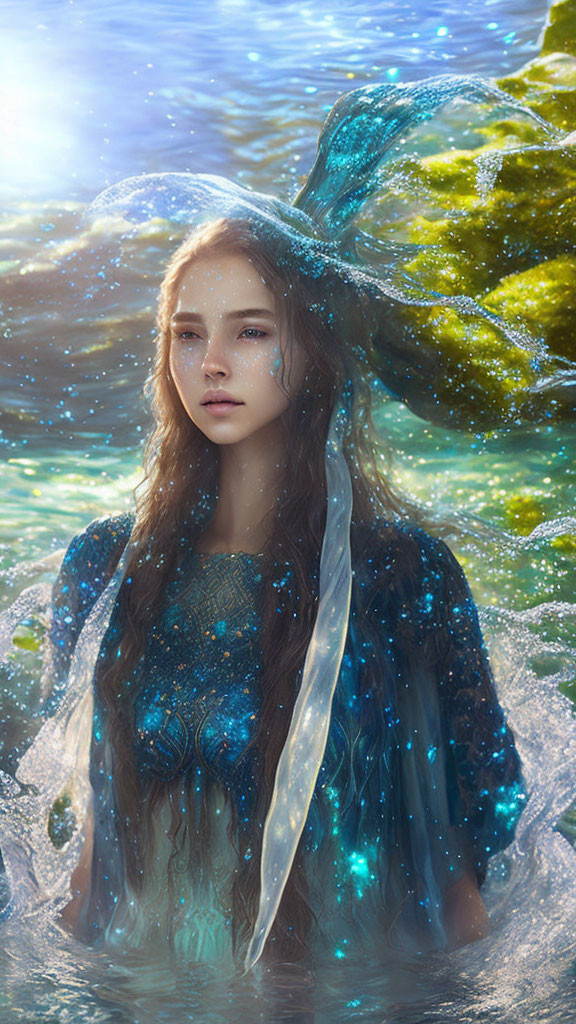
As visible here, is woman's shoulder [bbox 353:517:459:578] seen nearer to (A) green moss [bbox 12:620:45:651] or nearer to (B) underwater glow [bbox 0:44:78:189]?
(A) green moss [bbox 12:620:45:651]

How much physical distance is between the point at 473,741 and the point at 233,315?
41 centimetres

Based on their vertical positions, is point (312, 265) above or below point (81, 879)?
above

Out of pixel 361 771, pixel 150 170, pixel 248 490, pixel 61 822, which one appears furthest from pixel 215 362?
pixel 61 822

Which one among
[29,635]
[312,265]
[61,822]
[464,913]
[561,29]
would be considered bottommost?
[464,913]

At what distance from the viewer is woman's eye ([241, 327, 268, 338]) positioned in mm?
744

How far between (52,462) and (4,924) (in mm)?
434

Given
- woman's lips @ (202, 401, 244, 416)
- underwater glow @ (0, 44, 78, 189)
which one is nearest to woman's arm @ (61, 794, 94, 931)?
woman's lips @ (202, 401, 244, 416)

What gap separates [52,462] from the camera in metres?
0.90

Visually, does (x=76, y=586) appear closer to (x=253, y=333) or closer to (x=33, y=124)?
(x=253, y=333)

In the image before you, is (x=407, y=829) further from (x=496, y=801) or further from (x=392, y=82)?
(x=392, y=82)

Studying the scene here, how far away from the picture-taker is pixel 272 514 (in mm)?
802

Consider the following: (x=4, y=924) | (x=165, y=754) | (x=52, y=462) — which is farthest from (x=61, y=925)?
(x=52, y=462)

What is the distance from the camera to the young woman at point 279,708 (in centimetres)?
71

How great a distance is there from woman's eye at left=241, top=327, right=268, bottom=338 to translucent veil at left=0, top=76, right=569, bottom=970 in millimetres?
77
